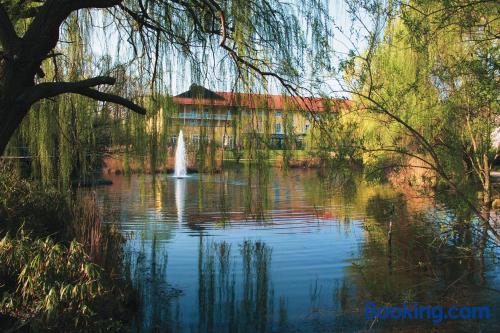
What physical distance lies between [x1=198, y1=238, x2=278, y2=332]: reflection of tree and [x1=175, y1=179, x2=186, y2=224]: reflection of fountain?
463 cm

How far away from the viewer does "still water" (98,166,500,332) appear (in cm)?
403

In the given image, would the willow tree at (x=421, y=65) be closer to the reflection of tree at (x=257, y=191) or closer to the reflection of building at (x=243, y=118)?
the reflection of building at (x=243, y=118)

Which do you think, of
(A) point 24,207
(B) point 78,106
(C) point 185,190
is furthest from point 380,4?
(C) point 185,190

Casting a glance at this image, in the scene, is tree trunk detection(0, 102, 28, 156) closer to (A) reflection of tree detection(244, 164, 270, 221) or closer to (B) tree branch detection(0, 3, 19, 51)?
(B) tree branch detection(0, 3, 19, 51)

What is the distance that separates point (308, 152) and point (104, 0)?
1.76m

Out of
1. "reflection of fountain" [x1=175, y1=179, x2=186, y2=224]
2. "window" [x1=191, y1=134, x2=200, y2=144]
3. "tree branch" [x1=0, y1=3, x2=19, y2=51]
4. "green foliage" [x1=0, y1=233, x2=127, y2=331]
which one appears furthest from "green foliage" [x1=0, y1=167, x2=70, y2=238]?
"reflection of fountain" [x1=175, y1=179, x2=186, y2=224]

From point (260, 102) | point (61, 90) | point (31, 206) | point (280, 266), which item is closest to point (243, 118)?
point (260, 102)

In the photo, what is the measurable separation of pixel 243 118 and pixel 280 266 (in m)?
4.98

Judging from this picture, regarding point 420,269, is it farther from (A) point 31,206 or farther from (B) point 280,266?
(A) point 31,206

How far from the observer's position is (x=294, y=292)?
6.65 metres

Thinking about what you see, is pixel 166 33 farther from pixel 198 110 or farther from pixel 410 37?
pixel 410 37

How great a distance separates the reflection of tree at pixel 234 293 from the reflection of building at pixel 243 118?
276 centimetres

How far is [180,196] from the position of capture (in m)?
18.9

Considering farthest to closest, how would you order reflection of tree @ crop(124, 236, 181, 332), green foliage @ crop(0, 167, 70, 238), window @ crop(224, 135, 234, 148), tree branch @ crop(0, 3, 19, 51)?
1. green foliage @ crop(0, 167, 70, 238)
2. reflection of tree @ crop(124, 236, 181, 332)
3. window @ crop(224, 135, 234, 148)
4. tree branch @ crop(0, 3, 19, 51)
